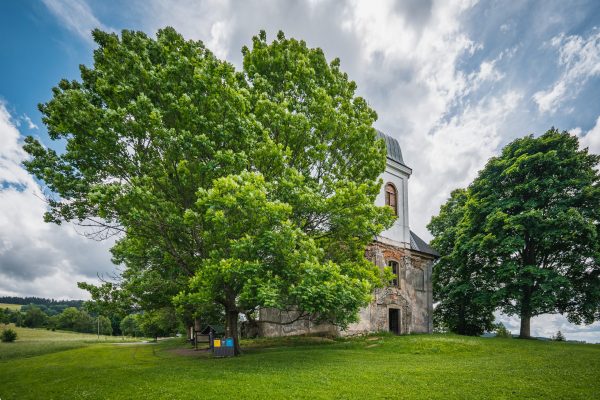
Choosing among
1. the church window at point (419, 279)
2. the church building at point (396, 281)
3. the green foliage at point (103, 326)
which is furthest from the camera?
the green foliage at point (103, 326)

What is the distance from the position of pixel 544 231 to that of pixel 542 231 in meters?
0.20

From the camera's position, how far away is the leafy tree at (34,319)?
76250 mm

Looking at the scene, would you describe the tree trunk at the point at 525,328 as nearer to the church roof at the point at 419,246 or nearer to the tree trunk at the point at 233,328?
the church roof at the point at 419,246

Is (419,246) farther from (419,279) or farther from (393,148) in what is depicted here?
(393,148)

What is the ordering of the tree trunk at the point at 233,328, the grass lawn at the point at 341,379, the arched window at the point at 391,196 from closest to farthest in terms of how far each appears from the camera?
the grass lawn at the point at 341,379 → the tree trunk at the point at 233,328 → the arched window at the point at 391,196

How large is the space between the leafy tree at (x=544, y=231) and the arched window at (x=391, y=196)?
593cm

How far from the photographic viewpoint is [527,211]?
24.5m

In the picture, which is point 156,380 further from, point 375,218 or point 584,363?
point 584,363

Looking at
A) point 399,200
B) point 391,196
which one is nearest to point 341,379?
point 391,196

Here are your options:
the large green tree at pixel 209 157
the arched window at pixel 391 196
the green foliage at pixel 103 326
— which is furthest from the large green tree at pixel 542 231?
the green foliage at pixel 103 326

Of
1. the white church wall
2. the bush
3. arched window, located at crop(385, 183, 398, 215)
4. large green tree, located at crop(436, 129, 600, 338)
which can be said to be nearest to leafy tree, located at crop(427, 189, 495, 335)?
large green tree, located at crop(436, 129, 600, 338)

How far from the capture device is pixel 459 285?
92.5ft

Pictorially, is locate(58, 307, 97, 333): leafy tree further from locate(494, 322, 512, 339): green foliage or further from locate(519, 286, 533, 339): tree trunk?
locate(519, 286, 533, 339): tree trunk

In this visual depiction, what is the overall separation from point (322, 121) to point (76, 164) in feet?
33.6
